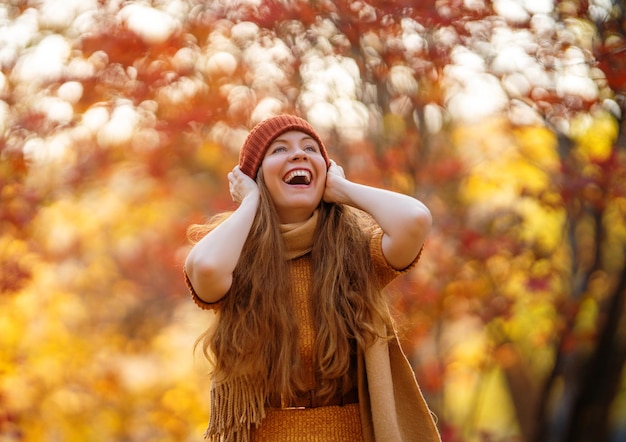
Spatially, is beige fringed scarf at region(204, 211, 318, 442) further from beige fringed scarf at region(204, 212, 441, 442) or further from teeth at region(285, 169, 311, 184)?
teeth at region(285, 169, 311, 184)

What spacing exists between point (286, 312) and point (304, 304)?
0.10 metres

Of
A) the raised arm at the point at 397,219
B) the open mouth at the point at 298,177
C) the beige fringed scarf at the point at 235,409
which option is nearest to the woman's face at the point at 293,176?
the open mouth at the point at 298,177

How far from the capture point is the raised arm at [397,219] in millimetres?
2645

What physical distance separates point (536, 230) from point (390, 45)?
2.37 m

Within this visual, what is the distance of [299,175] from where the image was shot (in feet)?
9.33

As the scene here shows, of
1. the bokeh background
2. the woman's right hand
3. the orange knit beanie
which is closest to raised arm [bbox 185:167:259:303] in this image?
the woman's right hand

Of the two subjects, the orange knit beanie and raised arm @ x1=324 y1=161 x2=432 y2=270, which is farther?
the orange knit beanie

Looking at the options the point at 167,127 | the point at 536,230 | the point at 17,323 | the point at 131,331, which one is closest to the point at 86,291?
the point at 131,331

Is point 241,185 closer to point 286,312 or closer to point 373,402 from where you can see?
point 286,312

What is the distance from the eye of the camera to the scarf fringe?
8.50 feet

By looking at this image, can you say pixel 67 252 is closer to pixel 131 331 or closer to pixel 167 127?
pixel 131 331

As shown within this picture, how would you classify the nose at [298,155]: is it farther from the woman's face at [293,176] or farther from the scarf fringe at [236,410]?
the scarf fringe at [236,410]

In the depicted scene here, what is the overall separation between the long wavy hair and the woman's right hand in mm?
33

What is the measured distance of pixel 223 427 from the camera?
2633 mm
